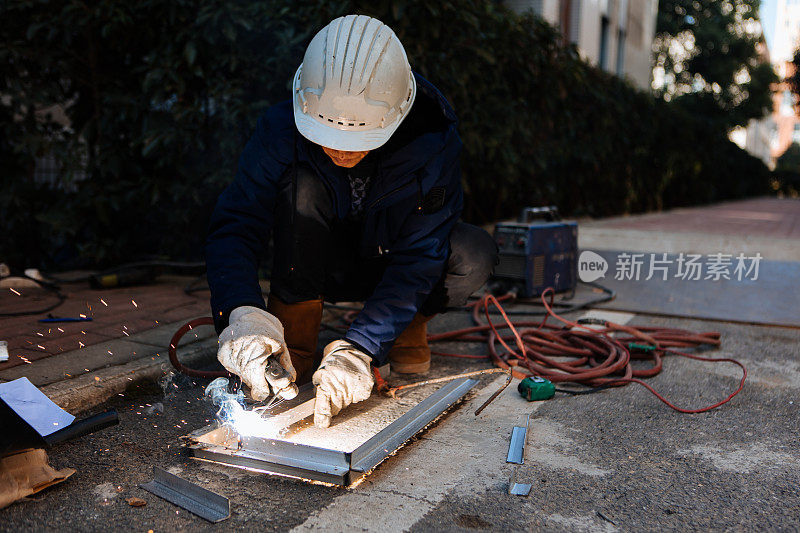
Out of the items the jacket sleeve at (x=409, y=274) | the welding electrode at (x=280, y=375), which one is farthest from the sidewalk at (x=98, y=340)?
the jacket sleeve at (x=409, y=274)

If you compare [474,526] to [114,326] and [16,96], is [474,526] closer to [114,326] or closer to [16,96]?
[114,326]

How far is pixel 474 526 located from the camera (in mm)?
1582

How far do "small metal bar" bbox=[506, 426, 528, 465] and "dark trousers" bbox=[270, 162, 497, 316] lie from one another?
695mm

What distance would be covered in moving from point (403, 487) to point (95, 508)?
78 cm

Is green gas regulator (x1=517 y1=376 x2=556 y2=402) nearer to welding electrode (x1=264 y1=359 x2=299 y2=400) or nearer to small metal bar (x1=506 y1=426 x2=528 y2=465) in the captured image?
small metal bar (x1=506 y1=426 x2=528 y2=465)

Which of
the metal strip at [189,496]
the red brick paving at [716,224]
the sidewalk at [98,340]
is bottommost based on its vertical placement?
the metal strip at [189,496]

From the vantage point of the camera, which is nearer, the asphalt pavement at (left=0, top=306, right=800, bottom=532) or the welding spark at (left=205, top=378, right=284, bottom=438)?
the asphalt pavement at (left=0, top=306, right=800, bottom=532)

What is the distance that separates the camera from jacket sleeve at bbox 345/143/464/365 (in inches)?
85.3

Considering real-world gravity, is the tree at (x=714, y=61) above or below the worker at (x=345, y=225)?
above

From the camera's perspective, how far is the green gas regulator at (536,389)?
8.03 feet

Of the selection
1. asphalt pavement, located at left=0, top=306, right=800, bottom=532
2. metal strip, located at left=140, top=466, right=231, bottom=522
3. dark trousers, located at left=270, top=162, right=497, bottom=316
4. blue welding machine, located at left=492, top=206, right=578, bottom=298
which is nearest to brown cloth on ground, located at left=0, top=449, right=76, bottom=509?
asphalt pavement, located at left=0, top=306, right=800, bottom=532

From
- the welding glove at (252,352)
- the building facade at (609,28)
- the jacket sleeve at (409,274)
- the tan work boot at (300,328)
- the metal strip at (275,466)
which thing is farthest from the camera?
the building facade at (609,28)

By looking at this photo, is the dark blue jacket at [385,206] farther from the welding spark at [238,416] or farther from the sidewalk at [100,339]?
the sidewalk at [100,339]

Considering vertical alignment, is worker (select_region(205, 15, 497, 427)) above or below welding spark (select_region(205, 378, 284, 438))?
above
